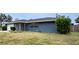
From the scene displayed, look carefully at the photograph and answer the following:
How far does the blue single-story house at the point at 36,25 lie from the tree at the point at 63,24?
6cm

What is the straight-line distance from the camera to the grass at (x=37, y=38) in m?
2.89

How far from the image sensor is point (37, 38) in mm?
2906

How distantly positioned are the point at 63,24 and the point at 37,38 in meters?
0.45

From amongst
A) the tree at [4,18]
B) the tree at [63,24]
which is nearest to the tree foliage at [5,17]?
the tree at [4,18]

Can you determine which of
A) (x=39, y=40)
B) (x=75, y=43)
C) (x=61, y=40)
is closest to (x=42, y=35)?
(x=39, y=40)

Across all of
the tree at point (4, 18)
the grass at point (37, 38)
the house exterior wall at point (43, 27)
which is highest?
the tree at point (4, 18)

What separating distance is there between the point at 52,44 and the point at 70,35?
1.00ft

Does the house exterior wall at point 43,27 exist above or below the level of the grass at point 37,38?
above

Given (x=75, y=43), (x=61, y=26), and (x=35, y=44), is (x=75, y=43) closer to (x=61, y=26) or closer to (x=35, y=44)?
(x=61, y=26)

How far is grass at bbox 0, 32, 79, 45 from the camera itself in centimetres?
289

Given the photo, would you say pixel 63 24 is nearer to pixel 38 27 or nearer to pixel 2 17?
pixel 38 27

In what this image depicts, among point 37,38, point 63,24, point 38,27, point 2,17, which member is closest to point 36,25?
point 38,27

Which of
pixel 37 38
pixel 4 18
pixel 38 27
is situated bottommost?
pixel 37 38

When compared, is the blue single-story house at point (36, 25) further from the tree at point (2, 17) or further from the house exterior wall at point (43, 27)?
the tree at point (2, 17)
